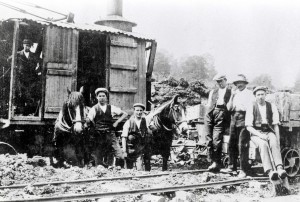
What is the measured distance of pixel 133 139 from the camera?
31.7 ft

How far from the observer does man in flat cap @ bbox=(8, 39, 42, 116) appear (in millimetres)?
11422

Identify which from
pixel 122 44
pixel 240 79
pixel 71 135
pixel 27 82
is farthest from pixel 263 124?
pixel 27 82

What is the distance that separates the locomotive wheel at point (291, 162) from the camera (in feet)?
33.1

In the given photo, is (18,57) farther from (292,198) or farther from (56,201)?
(292,198)

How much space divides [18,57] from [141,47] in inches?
162

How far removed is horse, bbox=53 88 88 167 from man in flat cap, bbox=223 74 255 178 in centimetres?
343

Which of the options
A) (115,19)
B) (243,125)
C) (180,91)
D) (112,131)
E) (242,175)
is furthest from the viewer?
(180,91)

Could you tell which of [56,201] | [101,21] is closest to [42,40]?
[101,21]

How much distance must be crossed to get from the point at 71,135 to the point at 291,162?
19.2 feet

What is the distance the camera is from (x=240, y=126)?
862 cm

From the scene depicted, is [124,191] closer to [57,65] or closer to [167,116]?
[167,116]

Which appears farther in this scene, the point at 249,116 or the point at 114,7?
the point at 114,7

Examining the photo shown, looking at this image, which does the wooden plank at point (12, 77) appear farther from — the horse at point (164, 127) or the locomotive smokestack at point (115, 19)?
the locomotive smokestack at point (115, 19)

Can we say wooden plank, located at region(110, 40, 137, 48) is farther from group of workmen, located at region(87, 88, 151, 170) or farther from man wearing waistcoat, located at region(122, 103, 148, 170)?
man wearing waistcoat, located at region(122, 103, 148, 170)
